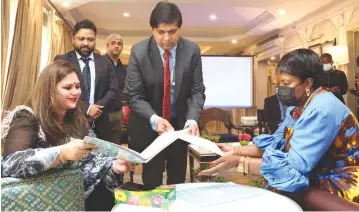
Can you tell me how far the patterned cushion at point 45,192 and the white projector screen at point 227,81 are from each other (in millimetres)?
4929

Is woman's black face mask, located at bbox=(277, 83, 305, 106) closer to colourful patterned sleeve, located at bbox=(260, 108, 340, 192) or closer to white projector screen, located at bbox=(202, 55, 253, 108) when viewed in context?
colourful patterned sleeve, located at bbox=(260, 108, 340, 192)

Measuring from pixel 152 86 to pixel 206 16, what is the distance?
5.89 m

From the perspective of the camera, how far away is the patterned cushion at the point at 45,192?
1.01 m

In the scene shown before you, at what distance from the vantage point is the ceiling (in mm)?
6098

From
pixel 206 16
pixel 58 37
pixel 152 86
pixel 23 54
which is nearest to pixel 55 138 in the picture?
pixel 152 86

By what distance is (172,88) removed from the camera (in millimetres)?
1896

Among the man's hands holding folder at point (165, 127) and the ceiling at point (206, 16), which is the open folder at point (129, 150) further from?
the ceiling at point (206, 16)

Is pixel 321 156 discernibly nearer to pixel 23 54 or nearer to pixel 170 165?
pixel 170 165

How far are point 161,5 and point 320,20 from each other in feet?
18.9

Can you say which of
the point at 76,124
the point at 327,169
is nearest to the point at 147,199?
the point at 76,124

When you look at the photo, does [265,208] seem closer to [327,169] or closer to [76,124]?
[327,169]

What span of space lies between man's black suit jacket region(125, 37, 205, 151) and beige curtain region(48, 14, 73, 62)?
14.2ft

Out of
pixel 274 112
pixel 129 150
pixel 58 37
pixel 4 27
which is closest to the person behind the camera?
pixel 129 150

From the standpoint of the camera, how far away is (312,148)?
130 centimetres
